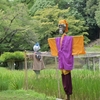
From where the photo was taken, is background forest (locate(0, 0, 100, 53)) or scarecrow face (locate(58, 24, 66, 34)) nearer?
scarecrow face (locate(58, 24, 66, 34))

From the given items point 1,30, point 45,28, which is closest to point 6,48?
point 1,30

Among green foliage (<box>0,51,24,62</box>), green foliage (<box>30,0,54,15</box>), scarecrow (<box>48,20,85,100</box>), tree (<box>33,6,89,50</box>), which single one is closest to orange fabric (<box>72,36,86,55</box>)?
scarecrow (<box>48,20,85,100</box>)

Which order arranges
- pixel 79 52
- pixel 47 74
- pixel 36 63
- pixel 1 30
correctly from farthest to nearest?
pixel 1 30 < pixel 36 63 < pixel 47 74 < pixel 79 52

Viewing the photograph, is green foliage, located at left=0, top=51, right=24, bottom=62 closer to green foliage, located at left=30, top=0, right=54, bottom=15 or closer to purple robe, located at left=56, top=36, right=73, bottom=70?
green foliage, located at left=30, top=0, right=54, bottom=15

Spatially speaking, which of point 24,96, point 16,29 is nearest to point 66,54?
point 24,96

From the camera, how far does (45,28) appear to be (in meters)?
27.5

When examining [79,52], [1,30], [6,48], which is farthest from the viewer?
[6,48]

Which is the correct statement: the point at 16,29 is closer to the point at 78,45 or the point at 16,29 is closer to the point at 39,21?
the point at 39,21

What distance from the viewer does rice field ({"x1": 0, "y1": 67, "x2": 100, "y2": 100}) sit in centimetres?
659

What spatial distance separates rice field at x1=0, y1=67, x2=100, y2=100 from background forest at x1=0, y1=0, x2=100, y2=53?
14361mm

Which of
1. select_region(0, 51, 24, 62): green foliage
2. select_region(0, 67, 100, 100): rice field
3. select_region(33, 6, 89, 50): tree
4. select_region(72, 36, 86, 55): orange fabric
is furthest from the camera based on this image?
select_region(33, 6, 89, 50): tree

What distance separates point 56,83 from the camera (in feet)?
25.0

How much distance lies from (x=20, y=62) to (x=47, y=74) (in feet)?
46.3

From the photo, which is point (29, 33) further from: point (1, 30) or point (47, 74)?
point (47, 74)
